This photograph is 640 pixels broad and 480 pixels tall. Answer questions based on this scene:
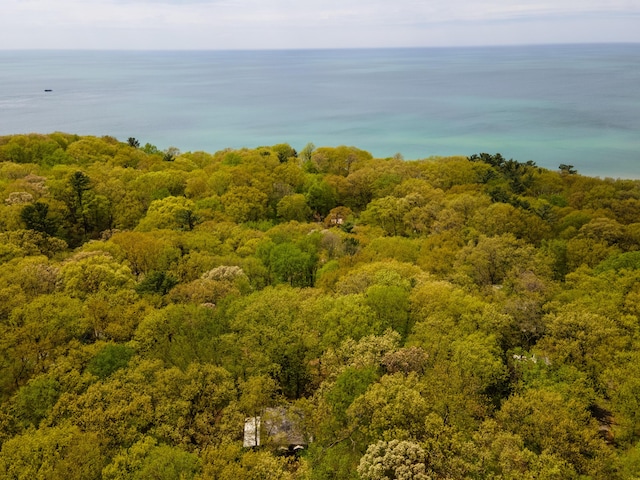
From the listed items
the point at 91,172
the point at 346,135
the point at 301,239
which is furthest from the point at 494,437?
the point at 346,135

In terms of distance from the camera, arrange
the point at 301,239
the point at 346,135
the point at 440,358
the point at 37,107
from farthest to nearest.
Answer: the point at 37,107 → the point at 346,135 → the point at 301,239 → the point at 440,358

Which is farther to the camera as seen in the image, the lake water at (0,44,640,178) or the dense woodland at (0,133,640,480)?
the lake water at (0,44,640,178)

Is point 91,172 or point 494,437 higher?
point 91,172

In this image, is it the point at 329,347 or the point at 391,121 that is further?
the point at 391,121

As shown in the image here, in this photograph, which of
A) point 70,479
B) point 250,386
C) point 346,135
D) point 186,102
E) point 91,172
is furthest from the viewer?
point 186,102

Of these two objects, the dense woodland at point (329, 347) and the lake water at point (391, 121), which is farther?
the lake water at point (391, 121)

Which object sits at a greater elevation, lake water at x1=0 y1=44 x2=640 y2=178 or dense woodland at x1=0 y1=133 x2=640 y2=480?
lake water at x1=0 y1=44 x2=640 y2=178

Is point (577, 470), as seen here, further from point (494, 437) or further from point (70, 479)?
point (70, 479)

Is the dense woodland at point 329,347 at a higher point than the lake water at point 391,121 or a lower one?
lower
